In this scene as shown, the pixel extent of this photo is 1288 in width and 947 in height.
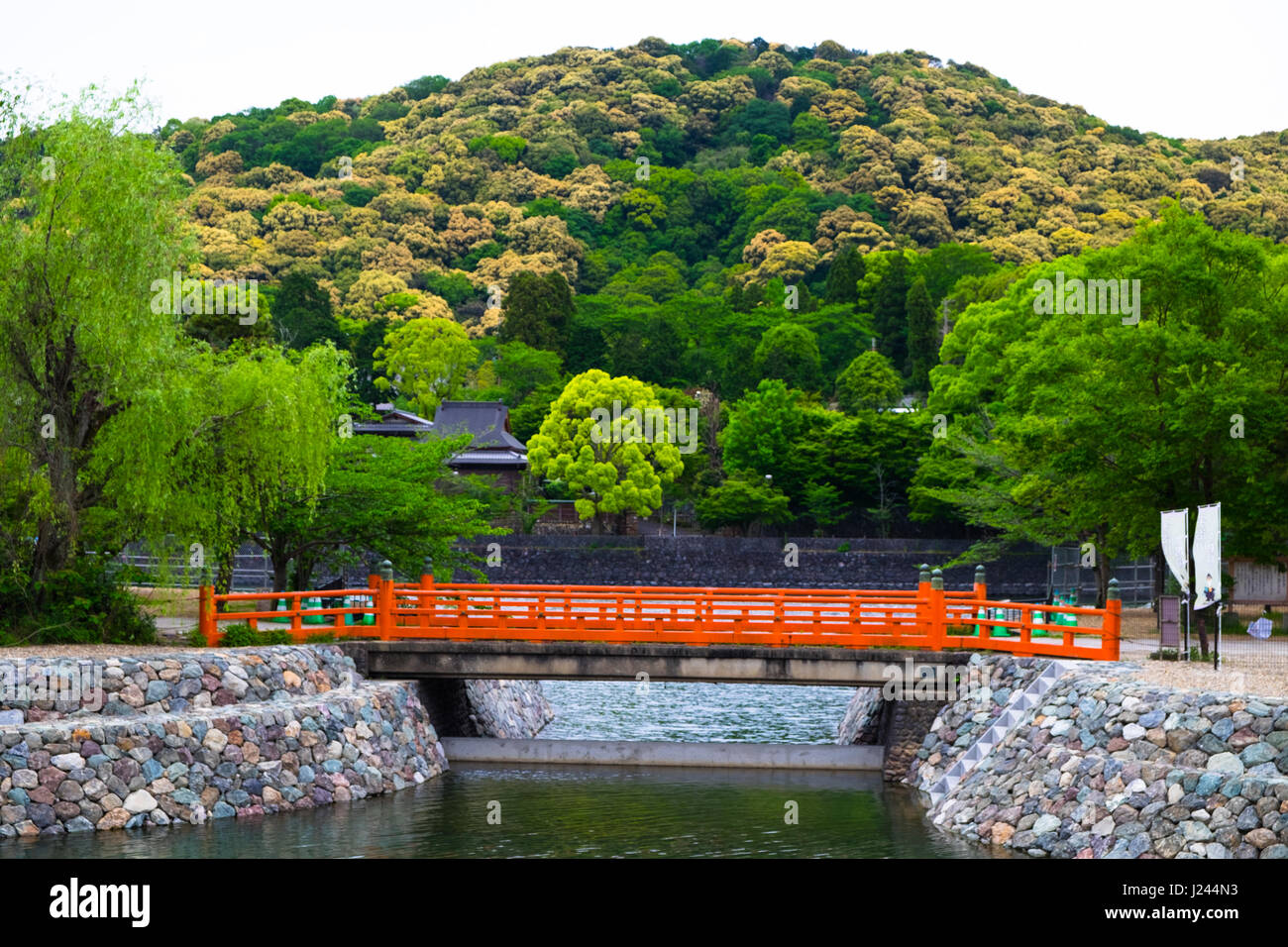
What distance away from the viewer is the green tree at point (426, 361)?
3292 inches

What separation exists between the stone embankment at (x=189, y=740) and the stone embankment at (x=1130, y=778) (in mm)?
9273

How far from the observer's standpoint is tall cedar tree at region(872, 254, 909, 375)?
9512 cm

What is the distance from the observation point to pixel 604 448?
62688 millimetres

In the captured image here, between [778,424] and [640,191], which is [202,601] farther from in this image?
[640,191]

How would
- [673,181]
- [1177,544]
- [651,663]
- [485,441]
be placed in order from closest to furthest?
[1177,544]
[651,663]
[485,441]
[673,181]

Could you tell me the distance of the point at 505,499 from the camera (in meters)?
63.0

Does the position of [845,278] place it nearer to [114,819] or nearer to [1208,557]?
[1208,557]

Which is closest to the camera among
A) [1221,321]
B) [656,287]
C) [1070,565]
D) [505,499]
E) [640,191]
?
[1221,321]

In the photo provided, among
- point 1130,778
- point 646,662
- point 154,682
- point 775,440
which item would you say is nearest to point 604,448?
point 775,440

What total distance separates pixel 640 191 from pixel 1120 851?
425 feet

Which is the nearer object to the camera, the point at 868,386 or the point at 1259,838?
the point at 1259,838

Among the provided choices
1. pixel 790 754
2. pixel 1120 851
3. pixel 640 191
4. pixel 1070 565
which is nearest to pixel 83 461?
pixel 790 754

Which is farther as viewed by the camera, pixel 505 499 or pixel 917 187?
pixel 917 187

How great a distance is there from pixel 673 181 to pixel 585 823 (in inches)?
5157
